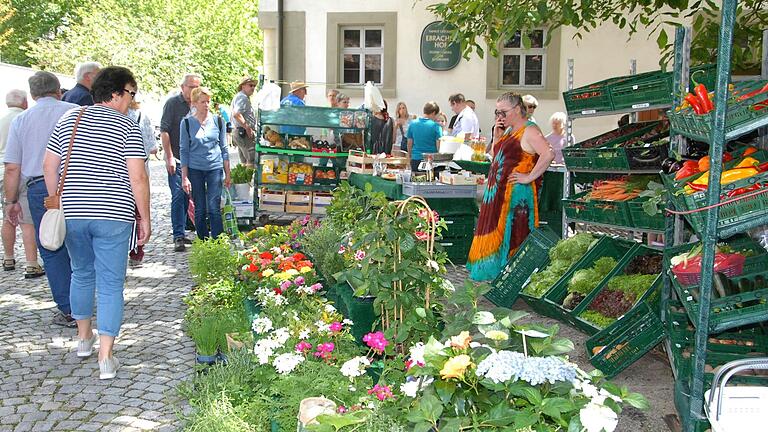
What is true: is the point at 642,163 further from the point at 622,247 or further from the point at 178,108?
the point at 178,108

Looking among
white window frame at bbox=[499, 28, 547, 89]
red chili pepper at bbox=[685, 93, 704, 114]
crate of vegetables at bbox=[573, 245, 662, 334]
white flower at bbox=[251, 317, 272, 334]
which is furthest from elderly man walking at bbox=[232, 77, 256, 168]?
red chili pepper at bbox=[685, 93, 704, 114]

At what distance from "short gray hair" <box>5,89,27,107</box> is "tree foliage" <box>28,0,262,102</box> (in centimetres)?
2478

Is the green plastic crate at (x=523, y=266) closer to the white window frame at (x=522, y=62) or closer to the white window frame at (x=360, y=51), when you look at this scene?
the white window frame at (x=522, y=62)

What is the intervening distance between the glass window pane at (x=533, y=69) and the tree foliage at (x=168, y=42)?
19318 millimetres

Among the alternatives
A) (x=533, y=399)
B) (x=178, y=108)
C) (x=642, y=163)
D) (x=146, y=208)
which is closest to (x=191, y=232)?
(x=178, y=108)

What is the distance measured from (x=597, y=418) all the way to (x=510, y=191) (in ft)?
17.1

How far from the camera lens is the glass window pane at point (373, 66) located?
626 inches

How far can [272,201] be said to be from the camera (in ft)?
38.0

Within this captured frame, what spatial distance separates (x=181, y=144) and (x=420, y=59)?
7.53 metres

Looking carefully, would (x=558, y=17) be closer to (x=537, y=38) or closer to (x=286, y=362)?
(x=286, y=362)

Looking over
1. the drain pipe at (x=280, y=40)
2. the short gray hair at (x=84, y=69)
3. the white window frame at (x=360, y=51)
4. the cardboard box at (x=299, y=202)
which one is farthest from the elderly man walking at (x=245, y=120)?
the short gray hair at (x=84, y=69)

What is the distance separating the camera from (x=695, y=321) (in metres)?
3.67

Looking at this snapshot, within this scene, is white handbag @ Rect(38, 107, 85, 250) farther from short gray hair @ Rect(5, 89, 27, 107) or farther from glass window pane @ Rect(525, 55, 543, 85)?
glass window pane @ Rect(525, 55, 543, 85)

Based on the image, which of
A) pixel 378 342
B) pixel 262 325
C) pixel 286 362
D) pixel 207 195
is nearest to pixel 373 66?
pixel 207 195
